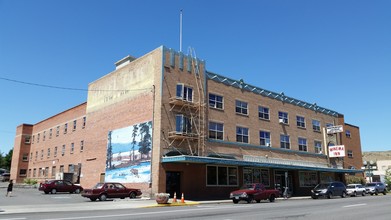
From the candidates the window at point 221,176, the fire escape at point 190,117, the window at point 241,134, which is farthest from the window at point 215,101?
the window at point 221,176

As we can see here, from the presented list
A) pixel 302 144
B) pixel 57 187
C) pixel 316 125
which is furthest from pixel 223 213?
pixel 316 125

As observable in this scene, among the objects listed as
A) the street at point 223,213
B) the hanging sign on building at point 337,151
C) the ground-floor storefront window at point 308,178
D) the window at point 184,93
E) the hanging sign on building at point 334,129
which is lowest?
the street at point 223,213

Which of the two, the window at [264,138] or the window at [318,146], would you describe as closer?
the window at [264,138]

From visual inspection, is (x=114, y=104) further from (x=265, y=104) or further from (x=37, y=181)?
(x=37, y=181)

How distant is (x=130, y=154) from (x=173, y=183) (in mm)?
5364

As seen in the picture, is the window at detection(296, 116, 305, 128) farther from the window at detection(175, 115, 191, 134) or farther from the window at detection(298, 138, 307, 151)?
the window at detection(175, 115, 191, 134)

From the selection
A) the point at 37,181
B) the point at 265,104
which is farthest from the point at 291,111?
the point at 37,181

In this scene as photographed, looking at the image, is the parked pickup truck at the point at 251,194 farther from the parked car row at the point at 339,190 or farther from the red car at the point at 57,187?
the red car at the point at 57,187

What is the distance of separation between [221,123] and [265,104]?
8.52 m

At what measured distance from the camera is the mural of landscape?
30.1 m

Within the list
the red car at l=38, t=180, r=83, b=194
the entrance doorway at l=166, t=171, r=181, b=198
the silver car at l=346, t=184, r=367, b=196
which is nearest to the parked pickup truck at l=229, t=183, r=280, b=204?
the entrance doorway at l=166, t=171, r=181, b=198

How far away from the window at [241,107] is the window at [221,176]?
618 centimetres

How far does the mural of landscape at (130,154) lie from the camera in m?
30.1

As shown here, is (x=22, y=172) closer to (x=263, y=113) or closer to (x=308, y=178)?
(x=263, y=113)
